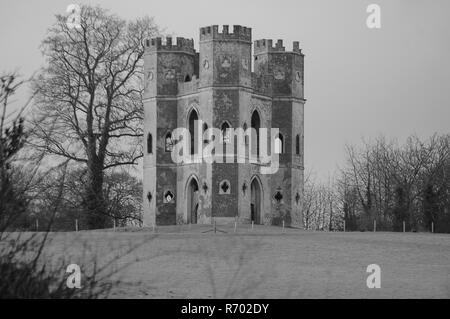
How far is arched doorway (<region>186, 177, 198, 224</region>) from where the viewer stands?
53.3 meters

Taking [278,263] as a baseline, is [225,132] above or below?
above

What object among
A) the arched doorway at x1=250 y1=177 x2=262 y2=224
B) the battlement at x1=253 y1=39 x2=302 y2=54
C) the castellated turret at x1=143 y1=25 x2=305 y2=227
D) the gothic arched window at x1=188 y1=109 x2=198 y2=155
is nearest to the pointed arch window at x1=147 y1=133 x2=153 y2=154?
the castellated turret at x1=143 y1=25 x2=305 y2=227

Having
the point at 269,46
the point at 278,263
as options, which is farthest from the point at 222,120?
the point at 278,263

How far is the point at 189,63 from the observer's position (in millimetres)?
55250

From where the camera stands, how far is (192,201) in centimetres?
5388

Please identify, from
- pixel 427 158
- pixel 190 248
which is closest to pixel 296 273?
pixel 190 248

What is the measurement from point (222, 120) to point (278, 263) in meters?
20.0

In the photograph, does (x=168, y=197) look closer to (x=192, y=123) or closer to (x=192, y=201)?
(x=192, y=201)

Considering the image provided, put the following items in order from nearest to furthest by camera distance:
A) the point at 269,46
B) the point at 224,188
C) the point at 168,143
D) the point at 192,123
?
the point at 224,188
the point at 192,123
the point at 168,143
the point at 269,46

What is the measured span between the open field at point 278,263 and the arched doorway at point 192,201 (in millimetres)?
8305

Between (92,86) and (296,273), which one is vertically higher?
(92,86)

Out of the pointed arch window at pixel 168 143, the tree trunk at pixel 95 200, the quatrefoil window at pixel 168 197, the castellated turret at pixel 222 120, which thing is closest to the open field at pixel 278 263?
the castellated turret at pixel 222 120
